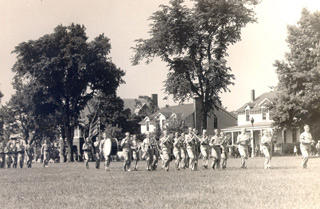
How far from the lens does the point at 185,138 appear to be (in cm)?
2794

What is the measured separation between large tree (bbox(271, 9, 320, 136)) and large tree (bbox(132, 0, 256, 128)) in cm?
489

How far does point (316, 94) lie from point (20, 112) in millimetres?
47531

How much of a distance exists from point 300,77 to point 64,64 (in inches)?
977

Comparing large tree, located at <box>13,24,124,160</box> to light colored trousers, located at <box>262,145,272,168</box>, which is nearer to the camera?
light colored trousers, located at <box>262,145,272,168</box>

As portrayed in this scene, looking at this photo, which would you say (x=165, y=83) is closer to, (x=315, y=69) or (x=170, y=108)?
(x=315, y=69)

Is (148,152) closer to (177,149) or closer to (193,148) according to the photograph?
(177,149)

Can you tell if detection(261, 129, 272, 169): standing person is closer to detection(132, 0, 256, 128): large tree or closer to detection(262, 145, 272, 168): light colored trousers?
detection(262, 145, 272, 168): light colored trousers

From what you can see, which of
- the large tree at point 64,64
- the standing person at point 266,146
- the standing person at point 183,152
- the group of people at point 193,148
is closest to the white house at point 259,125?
the large tree at point 64,64

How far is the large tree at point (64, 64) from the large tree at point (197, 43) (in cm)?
814

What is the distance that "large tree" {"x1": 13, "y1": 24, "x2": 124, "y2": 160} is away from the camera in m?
54.1

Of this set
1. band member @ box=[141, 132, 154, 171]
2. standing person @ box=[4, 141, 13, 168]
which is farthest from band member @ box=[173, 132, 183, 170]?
standing person @ box=[4, 141, 13, 168]

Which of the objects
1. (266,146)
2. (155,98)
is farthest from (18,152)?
(155,98)

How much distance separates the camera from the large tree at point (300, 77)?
153ft

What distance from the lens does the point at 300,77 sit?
47344 millimetres
